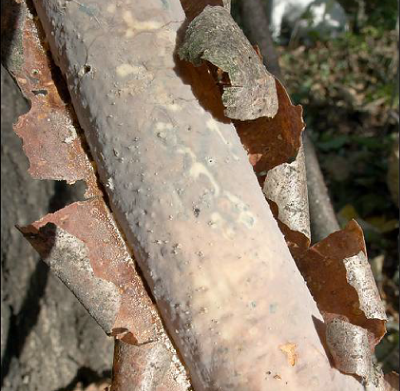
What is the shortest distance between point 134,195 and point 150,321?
19 centimetres

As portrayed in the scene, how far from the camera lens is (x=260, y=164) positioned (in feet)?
3.10

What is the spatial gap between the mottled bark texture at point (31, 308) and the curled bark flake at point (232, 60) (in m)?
1.45

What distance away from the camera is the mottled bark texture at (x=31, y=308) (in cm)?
219

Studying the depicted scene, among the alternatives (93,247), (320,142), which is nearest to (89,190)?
(93,247)

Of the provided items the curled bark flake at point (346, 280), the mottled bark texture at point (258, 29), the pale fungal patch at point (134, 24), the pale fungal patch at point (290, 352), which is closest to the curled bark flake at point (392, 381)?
the curled bark flake at point (346, 280)

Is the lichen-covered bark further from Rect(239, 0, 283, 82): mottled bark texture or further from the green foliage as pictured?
the green foliage

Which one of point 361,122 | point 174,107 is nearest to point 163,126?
point 174,107

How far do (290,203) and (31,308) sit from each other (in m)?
1.56

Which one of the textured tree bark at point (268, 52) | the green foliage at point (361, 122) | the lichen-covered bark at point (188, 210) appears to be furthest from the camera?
the green foliage at point (361, 122)

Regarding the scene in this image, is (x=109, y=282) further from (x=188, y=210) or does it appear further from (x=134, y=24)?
(x=134, y=24)

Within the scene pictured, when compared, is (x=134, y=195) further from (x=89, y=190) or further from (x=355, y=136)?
(x=355, y=136)

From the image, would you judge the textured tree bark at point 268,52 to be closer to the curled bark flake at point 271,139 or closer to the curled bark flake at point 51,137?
the curled bark flake at point 271,139

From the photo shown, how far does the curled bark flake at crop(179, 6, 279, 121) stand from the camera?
807mm

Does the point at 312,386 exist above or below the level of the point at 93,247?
below
